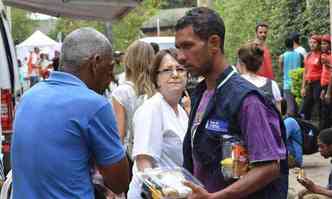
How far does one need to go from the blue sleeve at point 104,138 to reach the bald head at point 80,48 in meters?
0.28

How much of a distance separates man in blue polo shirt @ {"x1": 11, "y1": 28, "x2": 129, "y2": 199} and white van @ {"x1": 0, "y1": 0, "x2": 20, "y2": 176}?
4.39 meters

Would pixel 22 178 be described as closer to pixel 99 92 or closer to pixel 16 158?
pixel 16 158

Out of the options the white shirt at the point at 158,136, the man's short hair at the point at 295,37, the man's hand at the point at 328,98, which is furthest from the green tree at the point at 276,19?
the white shirt at the point at 158,136

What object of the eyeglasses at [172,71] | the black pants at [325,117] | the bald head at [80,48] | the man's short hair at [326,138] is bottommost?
the black pants at [325,117]

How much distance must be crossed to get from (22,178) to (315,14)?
1202 cm

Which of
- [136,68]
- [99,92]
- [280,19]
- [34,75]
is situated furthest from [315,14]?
[34,75]

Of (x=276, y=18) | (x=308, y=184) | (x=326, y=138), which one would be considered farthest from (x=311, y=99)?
(x=308, y=184)

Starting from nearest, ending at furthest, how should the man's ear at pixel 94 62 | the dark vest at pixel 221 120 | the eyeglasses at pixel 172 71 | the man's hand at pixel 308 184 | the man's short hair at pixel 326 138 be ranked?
1. the dark vest at pixel 221 120
2. the man's ear at pixel 94 62
3. the eyeglasses at pixel 172 71
4. the man's hand at pixel 308 184
5. the man's short hair at pixel 326 138

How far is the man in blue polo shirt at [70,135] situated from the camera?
408 cm

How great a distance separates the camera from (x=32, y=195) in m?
4.13

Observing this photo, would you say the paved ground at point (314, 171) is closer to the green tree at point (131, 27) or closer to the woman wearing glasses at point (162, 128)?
the woman wearing glasses at point (162, 128)

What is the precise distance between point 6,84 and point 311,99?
7072mm

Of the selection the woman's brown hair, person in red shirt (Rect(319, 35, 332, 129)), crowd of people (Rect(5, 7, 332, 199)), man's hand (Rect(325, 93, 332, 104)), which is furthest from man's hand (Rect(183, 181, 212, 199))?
person in red shirt (Rect(319, 35, 332, 129))

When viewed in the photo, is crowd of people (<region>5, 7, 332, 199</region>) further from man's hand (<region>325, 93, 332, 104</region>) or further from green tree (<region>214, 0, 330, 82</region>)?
green tree (<region>214, 0, 330, 82</region>)
